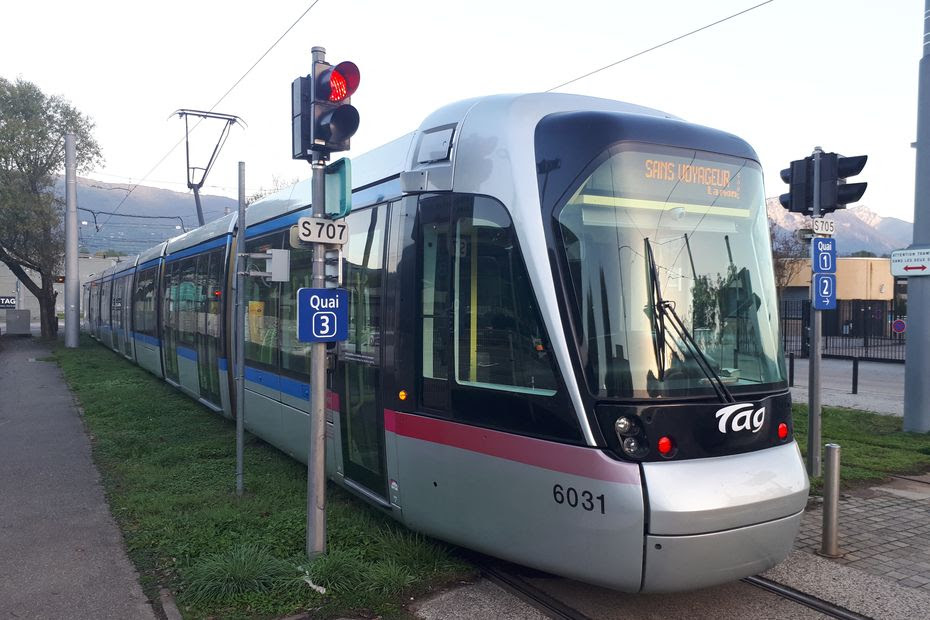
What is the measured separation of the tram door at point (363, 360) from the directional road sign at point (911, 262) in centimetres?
843

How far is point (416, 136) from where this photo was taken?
576 centimetres

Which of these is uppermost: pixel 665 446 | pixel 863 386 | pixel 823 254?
pixel 823 254

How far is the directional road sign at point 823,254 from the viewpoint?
26.7 feet

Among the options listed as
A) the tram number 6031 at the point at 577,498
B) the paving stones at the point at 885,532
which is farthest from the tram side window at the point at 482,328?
the paving stones at the point at 885,532

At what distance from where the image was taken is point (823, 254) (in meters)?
8.19

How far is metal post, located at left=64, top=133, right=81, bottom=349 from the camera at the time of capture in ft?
94.7

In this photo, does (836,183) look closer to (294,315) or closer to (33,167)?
(294,315)

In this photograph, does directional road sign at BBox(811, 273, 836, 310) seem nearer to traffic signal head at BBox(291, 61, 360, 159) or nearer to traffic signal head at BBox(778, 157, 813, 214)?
traffic signal head at BBox(778, 157, 813, 214)

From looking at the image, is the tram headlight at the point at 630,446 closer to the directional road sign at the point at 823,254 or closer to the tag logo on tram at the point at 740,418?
the tag logo on tram at the point at 740,418

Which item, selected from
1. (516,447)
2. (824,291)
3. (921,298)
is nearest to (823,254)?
(824,291)

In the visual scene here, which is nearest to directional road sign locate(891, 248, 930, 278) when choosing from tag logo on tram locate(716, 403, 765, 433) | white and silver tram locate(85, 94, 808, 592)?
white and silver tram locate(85, 94, 808, 592)

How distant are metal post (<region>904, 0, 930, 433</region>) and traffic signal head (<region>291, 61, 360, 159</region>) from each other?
29.8 feet

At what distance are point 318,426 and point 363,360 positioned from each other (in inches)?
33.3

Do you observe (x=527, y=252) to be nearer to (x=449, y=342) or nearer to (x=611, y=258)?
(x=611, y=258)
